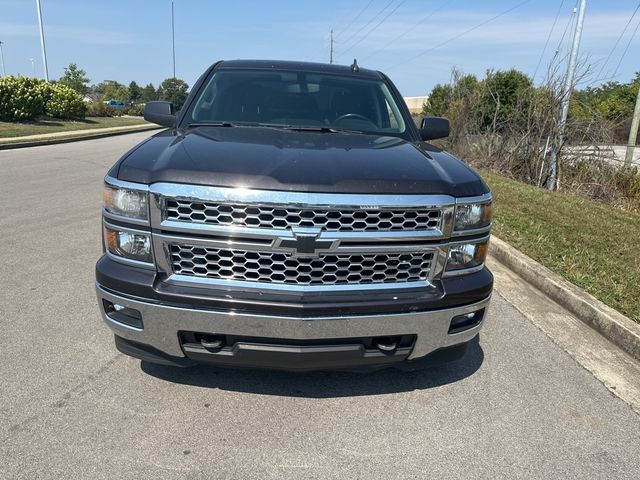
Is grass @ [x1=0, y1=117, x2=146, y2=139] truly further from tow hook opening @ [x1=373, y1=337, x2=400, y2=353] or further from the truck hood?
tow hook opening @ [x1=373, y1=337, x2=400, y2=353]

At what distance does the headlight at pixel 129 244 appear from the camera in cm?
249

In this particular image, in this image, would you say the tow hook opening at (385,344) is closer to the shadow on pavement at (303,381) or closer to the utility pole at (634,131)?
the shadow on pavement at (303,381)

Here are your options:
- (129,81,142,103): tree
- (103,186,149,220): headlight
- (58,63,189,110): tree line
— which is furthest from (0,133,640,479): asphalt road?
(129,81,142,103): tree

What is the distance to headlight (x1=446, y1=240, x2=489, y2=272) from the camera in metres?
2.66

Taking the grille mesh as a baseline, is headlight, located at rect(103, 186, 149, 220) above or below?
above

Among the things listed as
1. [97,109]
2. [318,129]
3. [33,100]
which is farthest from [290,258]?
[97,109]

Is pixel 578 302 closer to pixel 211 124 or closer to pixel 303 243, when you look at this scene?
pixel 303 243

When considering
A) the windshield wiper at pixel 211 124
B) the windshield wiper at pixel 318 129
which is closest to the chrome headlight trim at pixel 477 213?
the windshield wiper at pixel 318 129

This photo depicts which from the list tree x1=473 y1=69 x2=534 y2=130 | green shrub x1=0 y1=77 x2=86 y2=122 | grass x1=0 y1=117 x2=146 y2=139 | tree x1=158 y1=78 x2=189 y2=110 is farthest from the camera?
green shrub x1=0 y1=77 x2=86 y2=122

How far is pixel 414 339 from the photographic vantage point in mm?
2605

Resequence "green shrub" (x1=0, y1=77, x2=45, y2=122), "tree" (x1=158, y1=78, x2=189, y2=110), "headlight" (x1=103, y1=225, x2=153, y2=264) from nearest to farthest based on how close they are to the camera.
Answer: "headlight" (x1=103, y1=225, x2=153, y2=264) → "tree" (x1=158, y1=78, x2=189, y2=110) → "green shrub" (x1=0, y1=77, x2=45, y2=122)

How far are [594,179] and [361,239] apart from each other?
35.1 ft

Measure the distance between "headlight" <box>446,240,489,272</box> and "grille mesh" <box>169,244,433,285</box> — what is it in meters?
0.31

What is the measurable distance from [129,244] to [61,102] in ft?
90.6
